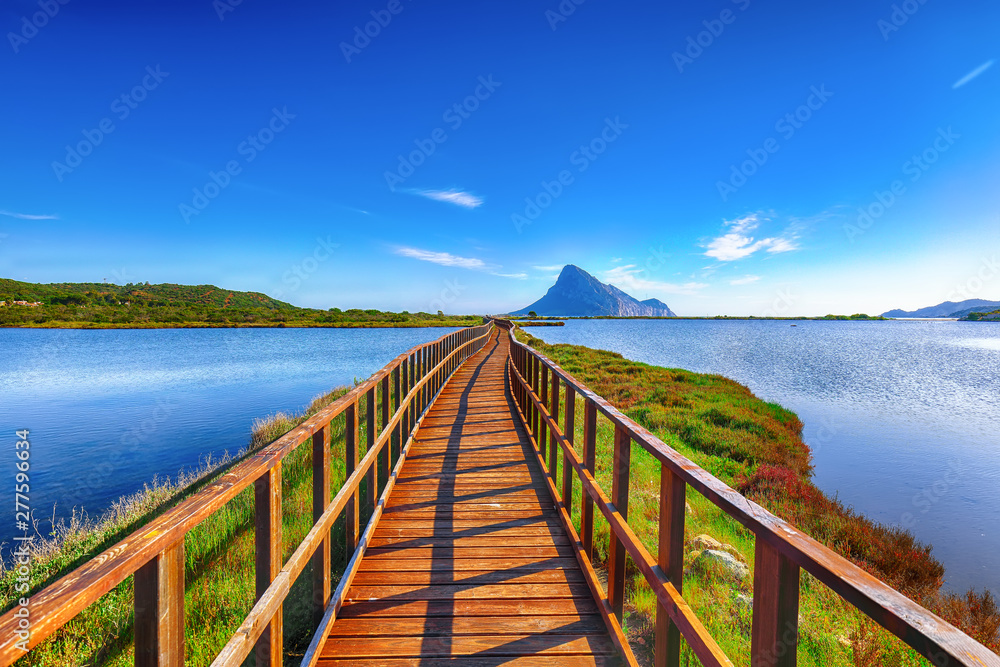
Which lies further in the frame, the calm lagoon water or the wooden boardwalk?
the calm lagoon water

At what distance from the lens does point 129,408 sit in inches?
685

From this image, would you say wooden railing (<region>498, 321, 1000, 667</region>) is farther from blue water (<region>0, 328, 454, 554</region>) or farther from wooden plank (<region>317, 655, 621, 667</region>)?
blue water (<region>0, 328, 454, 554</region>)

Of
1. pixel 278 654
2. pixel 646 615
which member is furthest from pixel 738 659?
pixel 278 654

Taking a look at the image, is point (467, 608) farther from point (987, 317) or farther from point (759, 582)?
point (987, 317)

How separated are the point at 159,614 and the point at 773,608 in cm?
187

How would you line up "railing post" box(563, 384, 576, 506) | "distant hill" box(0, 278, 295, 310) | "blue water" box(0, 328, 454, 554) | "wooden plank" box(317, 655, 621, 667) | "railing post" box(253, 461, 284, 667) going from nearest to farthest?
"railing post" box(253, 461, 284, 667)
"wooden plank" box(317, 655, 621, 667)
"railing post" box(563, 384, 576, 506)
"blue water" box(0, 328, 454, 554)
"distant hill" box(0, 278, 295, 310)

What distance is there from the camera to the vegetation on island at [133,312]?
81625 millimetres

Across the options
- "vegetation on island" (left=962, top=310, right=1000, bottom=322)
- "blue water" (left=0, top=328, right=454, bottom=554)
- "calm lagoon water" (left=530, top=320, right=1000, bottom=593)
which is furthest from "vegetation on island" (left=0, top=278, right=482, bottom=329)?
"vegetation on island" (left=962, top=310, right=1000, bottom=322)

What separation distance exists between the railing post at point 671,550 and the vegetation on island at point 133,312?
8788 centimetres

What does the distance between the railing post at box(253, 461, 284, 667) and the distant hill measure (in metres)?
135

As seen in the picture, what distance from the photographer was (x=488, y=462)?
6.25 meters

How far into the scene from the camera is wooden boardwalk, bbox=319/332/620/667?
279cm
